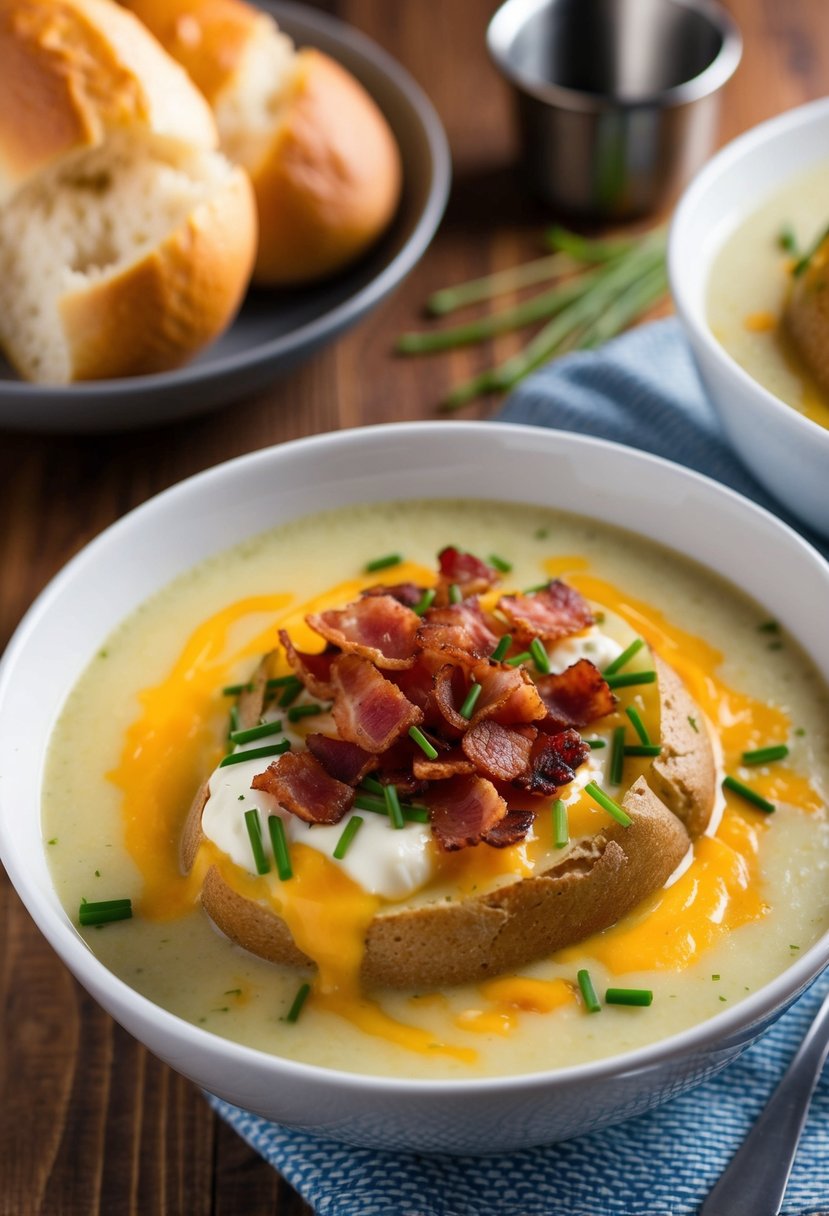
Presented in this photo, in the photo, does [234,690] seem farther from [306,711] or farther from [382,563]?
[382,563]

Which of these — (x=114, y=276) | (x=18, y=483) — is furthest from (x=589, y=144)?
(x=18, y=483)

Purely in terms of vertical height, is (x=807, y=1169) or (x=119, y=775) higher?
(x=119, y=775)

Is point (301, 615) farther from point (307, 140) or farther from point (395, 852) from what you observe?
point (307, 140)

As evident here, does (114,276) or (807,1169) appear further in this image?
(114,276)

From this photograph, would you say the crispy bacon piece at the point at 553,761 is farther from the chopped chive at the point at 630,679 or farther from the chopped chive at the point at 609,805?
the chopped chive at the point at 630,679

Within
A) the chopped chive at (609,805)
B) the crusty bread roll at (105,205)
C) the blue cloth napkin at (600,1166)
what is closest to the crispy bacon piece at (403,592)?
the chopped chive at (609,805)

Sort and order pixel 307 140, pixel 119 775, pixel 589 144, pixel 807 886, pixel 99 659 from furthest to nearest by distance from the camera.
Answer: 1. pixel 589 144
2. pixel 307 140
3. pixel 99 659
4. pixel 119 775
5. pixel 807 886
